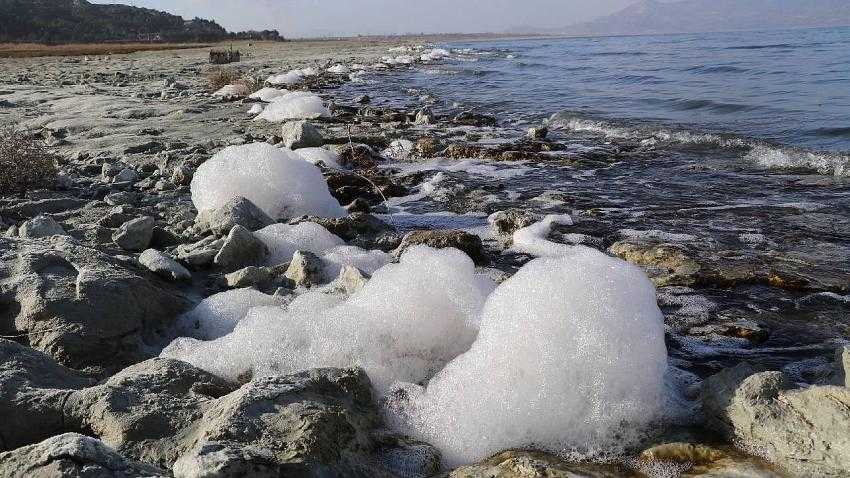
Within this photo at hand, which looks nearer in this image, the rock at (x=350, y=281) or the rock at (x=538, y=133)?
the rock at (x=350, y=281)

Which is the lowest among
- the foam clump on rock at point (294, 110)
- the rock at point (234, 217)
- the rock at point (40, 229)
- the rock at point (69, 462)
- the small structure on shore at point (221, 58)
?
the rock at point (234, 217)

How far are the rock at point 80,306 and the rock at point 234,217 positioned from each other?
116 cm

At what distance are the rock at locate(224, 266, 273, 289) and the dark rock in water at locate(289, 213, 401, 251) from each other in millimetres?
982

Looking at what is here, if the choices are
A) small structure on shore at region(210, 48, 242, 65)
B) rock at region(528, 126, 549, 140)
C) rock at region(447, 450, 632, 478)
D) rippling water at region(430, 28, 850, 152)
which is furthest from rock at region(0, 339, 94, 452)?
small structure on shore at region(210, 48, 242, 65)

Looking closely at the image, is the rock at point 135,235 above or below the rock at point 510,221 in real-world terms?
above

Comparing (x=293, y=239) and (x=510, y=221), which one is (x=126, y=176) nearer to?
(x=293, y=239)

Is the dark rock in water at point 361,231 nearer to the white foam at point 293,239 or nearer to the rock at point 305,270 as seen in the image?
the white foam at point 293,239

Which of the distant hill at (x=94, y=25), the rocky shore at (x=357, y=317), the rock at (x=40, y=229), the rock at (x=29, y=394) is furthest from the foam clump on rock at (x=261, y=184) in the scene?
the distant hill at (x=94, y=25)

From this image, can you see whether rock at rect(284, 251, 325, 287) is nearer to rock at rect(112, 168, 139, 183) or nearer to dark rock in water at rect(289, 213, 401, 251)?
dark rock in water at rect(289, 213, 401, 251)

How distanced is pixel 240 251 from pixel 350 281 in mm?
1070

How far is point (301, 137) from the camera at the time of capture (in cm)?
820

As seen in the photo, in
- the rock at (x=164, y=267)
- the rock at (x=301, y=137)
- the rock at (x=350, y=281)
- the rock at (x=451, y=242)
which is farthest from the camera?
the rock at (x=301, y=137)

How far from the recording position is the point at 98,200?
18.7 feet

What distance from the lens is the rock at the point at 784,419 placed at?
6.10 ft
